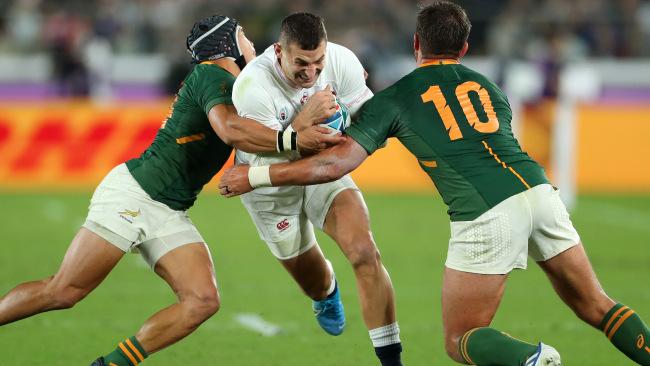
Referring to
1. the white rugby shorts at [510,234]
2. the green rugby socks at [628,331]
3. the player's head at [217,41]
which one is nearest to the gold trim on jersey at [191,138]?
the player's head at [217,41]

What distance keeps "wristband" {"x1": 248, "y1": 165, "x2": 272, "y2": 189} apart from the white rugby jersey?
288 millimetres

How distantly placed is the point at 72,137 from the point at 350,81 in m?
10.6

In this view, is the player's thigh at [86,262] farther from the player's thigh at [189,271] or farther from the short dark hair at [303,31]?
the short dark hair at [303,31]

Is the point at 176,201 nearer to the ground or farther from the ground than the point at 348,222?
farther from the ground

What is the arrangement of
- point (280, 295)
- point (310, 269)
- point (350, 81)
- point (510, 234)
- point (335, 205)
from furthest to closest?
point (280, 295) → point (310, 269) → point (335, 205) → point (350, 81) → point (510, 234)

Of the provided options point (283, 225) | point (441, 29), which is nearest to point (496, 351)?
point (441, 29)

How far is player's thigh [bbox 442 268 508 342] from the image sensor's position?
5.56 meters

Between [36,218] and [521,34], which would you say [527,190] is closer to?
[36,218]

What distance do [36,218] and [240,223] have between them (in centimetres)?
267

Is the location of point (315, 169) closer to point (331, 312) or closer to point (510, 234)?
point (510, 234)

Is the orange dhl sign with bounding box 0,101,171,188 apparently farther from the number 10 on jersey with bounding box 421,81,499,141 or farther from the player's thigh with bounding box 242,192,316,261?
the number 10 on jersey with bounding box 421,81,499,141

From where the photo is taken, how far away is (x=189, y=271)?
6219mm

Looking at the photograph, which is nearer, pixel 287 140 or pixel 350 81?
pixel 287 140

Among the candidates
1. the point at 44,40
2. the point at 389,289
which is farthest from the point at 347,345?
the point at 44,40
